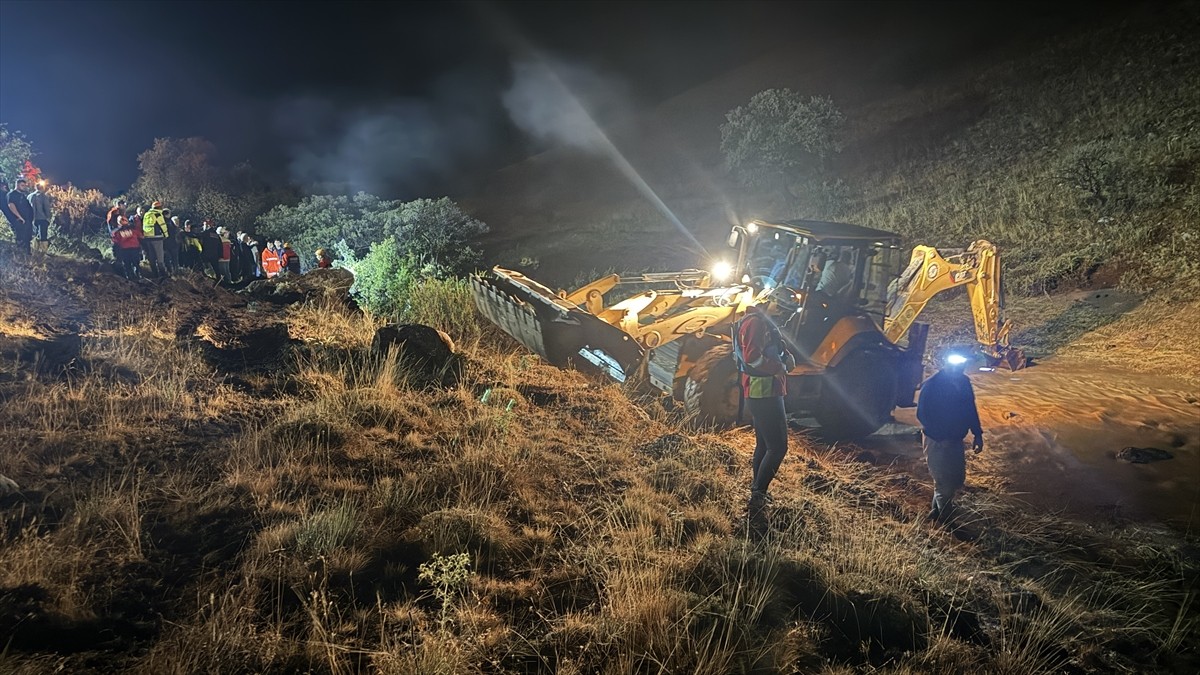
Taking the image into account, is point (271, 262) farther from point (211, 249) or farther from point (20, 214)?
point (20, 214)

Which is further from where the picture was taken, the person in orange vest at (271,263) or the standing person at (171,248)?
the person in orange vest at (271,263)

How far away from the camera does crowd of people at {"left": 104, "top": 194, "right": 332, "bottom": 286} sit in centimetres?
1147

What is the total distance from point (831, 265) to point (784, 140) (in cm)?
2191

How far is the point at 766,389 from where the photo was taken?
5688 millimetres

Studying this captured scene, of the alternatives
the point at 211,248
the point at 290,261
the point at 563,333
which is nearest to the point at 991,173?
the point at 563,333

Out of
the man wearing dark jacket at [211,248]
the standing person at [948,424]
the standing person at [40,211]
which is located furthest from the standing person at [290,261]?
the standing person at [948,424]

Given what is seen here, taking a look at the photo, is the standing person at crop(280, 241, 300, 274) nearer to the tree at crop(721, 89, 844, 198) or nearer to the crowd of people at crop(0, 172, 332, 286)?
the crowd of people at crop(0, 172, 332, 286)

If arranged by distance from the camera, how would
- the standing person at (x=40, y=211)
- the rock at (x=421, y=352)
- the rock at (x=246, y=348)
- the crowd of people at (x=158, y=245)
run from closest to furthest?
the rock at (x=246, y=348) → the rock at (x=421, y=352) → the crowd of people at (x=158, y=245) → the standing person at (x=40, y=211)

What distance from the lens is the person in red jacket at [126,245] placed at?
11.3 m

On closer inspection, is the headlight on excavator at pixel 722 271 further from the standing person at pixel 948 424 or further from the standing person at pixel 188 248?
the standing person at pixel 188 248

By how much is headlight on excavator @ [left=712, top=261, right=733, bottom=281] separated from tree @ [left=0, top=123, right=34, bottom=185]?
17.0m

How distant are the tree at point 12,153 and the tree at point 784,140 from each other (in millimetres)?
25491

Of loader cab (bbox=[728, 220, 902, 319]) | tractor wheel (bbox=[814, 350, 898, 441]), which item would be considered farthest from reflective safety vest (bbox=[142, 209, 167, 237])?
tractor wheel (bbox=[814, 350, 898, 441])

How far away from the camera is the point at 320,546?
148 inches
